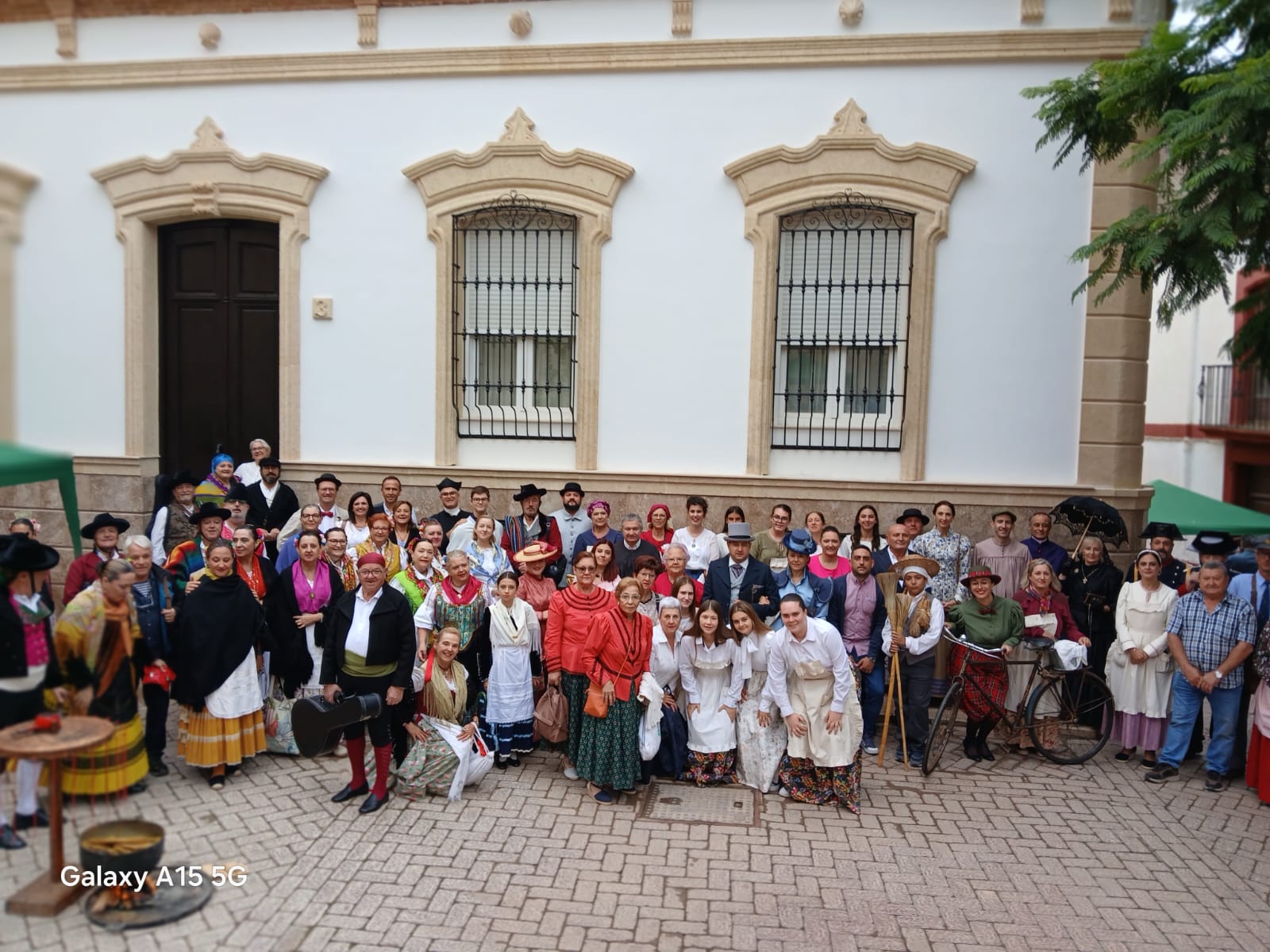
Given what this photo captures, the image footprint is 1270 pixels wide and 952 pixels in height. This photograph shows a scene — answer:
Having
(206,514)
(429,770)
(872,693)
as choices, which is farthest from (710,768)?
(206,514)

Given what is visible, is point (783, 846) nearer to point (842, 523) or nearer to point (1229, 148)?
point (842, 523)

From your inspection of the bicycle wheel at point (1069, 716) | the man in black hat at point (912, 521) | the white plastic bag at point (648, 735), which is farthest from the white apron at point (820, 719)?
the man in black hat at point (912, 521)

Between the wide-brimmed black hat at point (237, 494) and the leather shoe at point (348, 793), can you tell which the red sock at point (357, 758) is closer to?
the leather shoe at point (348, 793)

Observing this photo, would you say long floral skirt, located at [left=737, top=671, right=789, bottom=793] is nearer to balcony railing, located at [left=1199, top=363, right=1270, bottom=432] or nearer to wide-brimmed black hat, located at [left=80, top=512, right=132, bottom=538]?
wide-brimmed black hat, located at [left=80, top=512, right=132, bottom=538]

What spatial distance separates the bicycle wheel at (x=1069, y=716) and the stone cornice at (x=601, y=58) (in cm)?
557

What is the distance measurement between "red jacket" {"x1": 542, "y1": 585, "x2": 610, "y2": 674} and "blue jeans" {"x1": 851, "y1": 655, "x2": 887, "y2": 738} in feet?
6.82

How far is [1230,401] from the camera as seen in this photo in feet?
65.4

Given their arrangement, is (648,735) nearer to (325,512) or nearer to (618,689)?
(618,689)

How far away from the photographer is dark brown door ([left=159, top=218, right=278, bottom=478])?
1010cm

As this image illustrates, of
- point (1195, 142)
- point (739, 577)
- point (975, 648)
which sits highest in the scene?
point (1195, 142)

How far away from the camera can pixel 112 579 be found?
213 inches

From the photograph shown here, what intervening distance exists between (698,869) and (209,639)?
3465mm

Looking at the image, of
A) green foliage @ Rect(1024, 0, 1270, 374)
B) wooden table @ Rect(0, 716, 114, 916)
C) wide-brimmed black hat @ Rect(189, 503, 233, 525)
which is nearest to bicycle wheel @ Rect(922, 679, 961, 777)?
green foliage @ Rect(1024, 0, 1270, 374)

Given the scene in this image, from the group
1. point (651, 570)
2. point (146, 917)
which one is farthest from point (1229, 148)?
point (146, 917)
